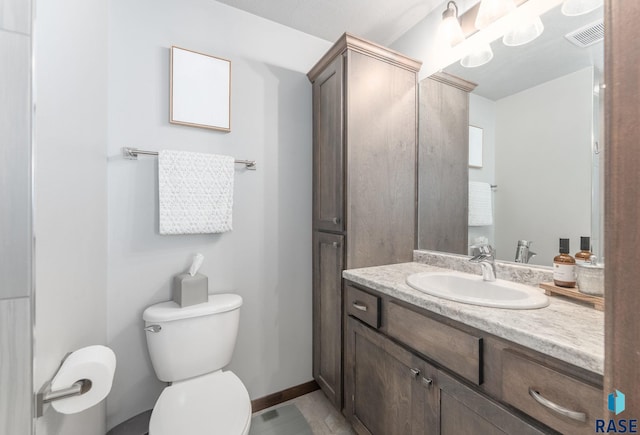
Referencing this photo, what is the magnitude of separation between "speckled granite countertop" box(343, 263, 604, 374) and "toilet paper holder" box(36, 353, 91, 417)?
1.04m

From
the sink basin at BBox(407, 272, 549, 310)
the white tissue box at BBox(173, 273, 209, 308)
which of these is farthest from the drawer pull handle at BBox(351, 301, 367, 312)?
the white tissue box at BBox(173, 273, 209, 308)

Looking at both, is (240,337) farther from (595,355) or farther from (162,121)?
Result: (595,355)

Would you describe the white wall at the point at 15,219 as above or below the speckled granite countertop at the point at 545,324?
above

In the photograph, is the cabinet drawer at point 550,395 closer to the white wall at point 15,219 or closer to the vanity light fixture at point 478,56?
the white wall at point 15,219

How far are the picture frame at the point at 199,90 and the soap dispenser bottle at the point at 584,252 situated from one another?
1.75 meters

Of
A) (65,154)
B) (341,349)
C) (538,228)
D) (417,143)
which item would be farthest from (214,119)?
(538,228)

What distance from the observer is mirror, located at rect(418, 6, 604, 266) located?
1.00 m


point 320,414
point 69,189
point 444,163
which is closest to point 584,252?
point 444,163

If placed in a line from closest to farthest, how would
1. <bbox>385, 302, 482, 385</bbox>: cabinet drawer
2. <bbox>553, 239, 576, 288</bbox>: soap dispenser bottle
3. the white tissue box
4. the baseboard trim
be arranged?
<bbox>385, 302, 482, 385</bbox>: cabinet drawer < <bbox>553, 239, 576, 288</bbox>: soap dispenser bottle < the white tissue box < the baseboard trim

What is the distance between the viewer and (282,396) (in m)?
1.68

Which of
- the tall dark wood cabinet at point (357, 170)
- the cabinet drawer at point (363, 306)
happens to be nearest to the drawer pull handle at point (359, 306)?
the cabinet drawer at point (363, 306)

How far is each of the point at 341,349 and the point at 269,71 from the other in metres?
1.75

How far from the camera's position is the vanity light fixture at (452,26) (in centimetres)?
139

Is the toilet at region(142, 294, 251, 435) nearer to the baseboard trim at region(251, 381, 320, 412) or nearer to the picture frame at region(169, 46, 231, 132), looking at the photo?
the baseboard trim at region(251, 381, 320, 412)
